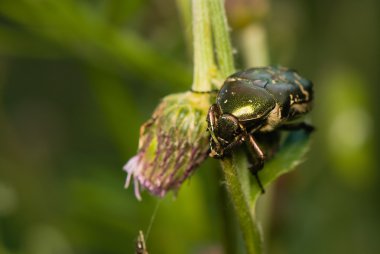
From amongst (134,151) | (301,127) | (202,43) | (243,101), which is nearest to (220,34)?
(202,43)

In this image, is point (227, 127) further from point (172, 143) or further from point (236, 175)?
point (172, 143)

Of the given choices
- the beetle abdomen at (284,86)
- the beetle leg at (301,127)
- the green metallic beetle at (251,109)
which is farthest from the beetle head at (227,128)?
the beetle leg at (301,127)

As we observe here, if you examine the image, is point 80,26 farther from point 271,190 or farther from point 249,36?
point 271,190

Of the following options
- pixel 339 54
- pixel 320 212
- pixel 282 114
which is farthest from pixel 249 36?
pixel 339 54

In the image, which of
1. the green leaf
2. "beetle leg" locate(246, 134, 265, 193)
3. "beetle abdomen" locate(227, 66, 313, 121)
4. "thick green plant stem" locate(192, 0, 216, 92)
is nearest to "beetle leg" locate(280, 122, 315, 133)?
the green leaf

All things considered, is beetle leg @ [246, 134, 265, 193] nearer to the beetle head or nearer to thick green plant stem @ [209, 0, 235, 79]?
the beetle head

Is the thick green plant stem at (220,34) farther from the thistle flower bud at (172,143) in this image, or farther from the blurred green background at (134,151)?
the blurred green background at (134,151)
